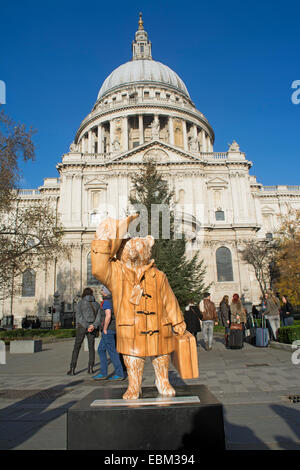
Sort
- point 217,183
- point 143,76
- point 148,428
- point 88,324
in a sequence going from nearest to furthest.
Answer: point 148,428 → point 88,324 → point 217,183 → point 143,76

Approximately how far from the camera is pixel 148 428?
3053mm

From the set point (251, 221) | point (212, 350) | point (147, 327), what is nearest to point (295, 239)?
point (251, 221)

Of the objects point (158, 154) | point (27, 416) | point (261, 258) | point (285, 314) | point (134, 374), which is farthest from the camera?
point (158, 154)

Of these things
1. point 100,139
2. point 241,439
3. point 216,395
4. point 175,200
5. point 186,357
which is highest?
point 100,139

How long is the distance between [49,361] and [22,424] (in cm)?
692

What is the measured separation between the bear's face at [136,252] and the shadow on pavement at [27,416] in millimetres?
2279

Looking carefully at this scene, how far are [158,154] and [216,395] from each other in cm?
3339

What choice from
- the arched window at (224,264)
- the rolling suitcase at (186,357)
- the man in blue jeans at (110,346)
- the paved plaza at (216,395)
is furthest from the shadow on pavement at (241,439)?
the arched window at (224,264)

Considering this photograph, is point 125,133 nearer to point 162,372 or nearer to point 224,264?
point 224,264

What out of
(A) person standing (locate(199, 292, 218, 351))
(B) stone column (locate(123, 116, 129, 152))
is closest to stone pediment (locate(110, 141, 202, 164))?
(B) stone column (locate(123, 116, 129, 152))

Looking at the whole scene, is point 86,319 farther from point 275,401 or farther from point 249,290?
point 249,290

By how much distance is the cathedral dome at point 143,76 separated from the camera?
5403 cm

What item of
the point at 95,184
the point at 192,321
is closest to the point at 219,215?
the point at 95,184

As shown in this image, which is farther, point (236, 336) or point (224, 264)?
point (224, 264)
